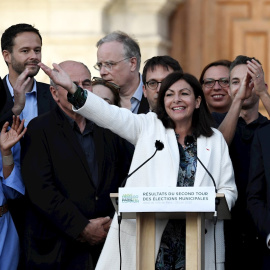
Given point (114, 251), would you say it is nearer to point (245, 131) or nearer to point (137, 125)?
point (137, 125)

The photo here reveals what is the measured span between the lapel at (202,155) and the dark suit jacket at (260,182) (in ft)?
0.93

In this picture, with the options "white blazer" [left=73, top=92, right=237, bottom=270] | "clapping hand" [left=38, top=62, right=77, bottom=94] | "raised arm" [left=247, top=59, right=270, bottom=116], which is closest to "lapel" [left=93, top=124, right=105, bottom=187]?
"white blazer" [left=73, top=92, right=237, bottom=270]

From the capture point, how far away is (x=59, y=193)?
6680 millimetres

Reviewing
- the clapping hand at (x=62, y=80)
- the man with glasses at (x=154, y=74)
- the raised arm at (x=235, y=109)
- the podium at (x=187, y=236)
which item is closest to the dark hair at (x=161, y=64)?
the man with glasses at (x=154, y=74)

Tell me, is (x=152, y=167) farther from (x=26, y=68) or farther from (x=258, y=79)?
(x=26, y=68)

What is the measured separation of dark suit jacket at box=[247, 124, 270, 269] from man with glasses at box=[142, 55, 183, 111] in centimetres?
82

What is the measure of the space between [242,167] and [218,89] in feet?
2.48

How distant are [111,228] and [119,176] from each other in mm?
549

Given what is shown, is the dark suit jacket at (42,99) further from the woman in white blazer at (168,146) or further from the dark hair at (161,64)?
the woman in white blazer at (168,146)

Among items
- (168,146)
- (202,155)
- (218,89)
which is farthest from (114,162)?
(218,89)

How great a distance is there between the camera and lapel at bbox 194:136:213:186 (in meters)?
6.32

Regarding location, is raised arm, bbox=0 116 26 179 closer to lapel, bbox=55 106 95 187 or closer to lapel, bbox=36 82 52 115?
lapel, bbox=55 106 95 187

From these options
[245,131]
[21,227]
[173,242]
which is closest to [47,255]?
[21,227]

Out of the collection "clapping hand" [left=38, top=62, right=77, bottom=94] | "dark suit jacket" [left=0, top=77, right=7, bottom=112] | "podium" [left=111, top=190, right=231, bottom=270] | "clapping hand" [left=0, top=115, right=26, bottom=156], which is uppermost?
"dark suit jacket" [left=0, top=77, right=7, bottom=112]
